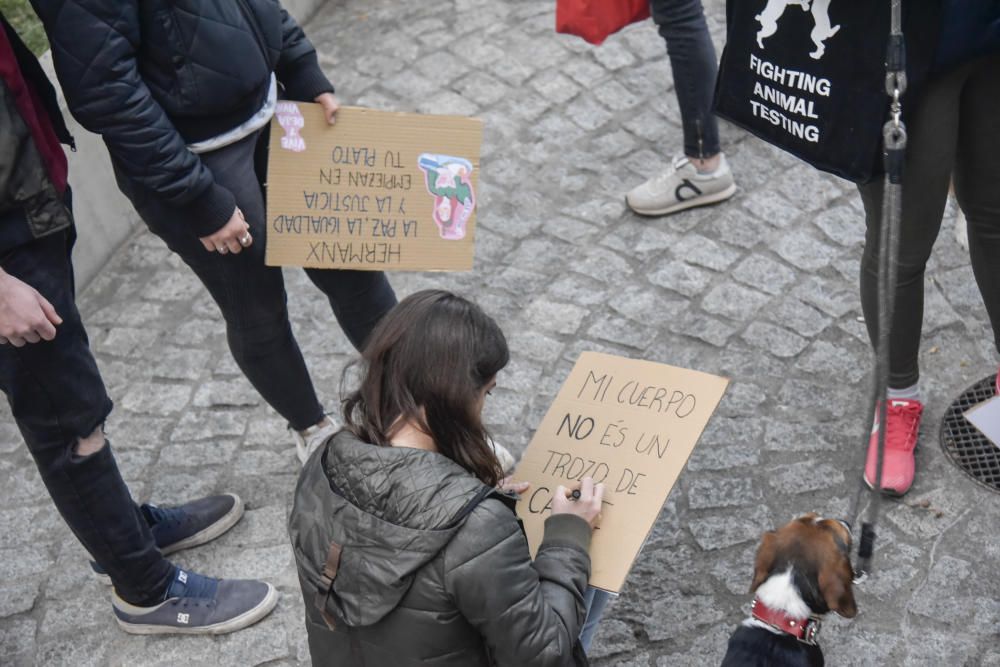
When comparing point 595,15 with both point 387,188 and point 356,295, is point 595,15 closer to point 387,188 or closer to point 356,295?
point 387,188

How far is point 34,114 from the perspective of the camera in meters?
2.50

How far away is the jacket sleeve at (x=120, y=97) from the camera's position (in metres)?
2.52

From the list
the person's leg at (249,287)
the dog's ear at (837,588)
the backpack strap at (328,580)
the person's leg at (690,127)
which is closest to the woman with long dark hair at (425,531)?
the backpack strap at (328,580)

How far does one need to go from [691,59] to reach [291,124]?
176cm

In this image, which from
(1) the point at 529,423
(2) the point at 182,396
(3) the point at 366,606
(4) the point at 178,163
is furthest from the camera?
(2) the point at 182,396

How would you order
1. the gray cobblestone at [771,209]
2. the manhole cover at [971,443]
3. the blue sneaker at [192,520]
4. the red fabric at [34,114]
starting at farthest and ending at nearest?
1. the gray cobblestone at [771,209]
2. the blue sneaker at [192,520]
3. the manhole cover at [971,443]
4. the red fabric at [34,114]

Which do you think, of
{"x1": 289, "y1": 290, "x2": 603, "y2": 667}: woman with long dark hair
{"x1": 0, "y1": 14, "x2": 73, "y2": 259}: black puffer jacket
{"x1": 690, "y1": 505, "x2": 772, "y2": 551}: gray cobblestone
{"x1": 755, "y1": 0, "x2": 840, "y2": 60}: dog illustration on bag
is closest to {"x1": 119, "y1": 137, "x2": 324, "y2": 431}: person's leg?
{"x1": 0, "y1": 14, "x2": 73, "y2": 259}: black puffer jacket

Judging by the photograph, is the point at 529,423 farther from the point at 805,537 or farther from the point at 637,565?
the point at 805,537

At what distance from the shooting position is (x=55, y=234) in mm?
2611

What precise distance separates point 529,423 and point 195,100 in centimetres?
160

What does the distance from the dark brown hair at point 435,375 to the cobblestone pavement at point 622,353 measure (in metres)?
1.08

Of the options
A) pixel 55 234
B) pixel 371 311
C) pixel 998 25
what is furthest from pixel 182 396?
pixel 998 25

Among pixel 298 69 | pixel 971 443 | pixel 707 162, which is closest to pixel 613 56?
pixel 707 162

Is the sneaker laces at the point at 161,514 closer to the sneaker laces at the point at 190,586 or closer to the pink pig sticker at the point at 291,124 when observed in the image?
the sneaker laces at the point at 190,586
